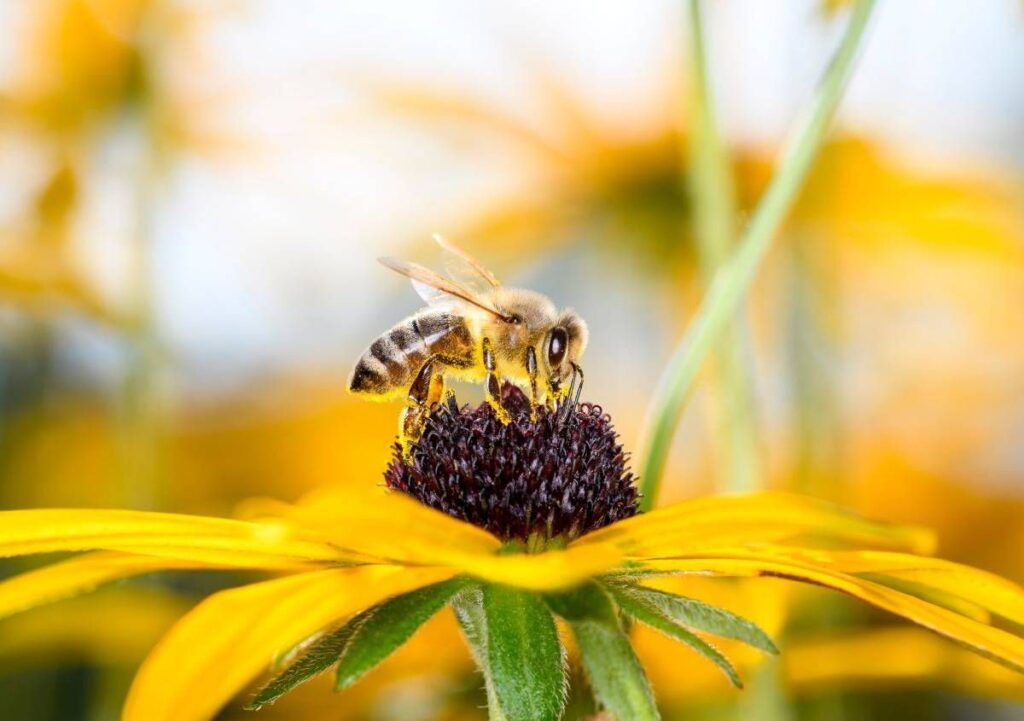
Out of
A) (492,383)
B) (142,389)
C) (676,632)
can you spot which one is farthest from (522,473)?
(142,389)

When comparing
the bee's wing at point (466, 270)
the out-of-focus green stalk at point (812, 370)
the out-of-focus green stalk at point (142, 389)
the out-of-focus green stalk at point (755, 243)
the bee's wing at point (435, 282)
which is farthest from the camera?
the out-of-focus green stalk at point (142, 389)

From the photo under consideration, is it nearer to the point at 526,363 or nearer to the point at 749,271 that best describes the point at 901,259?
the point at 526,363

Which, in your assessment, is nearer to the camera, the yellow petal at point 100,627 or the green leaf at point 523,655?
the green leaf at point 523,655

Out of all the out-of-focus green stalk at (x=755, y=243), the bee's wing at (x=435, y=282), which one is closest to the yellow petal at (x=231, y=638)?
the out-of-focus green stalk at (x=755, y=243)

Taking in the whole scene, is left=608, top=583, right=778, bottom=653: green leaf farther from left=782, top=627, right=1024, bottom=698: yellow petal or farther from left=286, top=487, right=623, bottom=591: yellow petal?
left=782, top=627, right=1024, bottom=698: yellow petal

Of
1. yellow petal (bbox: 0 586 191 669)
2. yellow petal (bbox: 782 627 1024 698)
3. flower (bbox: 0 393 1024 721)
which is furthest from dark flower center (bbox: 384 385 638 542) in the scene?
yellow petal (bbox: 0 586 191 669)

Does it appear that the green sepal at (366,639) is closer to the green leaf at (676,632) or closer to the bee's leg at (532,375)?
the green leaf at (676,632)
